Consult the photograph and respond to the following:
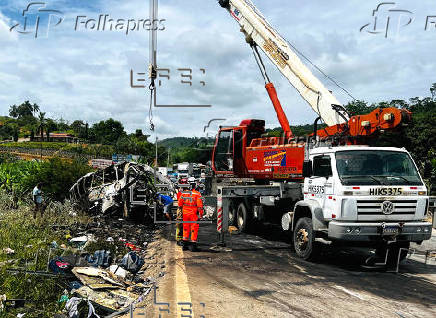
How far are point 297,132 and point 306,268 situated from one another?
19.0 ft

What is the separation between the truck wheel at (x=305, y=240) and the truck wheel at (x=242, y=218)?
4105 millimetres

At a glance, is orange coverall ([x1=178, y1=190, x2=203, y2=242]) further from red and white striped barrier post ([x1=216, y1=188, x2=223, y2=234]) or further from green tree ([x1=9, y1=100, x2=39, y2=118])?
green tree ([x1=9, y1=100, x2=39, y2=118])

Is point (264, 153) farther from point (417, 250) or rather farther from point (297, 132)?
point (417, 250)

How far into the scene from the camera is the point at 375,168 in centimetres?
817

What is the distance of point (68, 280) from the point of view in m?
7.34

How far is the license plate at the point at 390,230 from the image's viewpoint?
771 cm

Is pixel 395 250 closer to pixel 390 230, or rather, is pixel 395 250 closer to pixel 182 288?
pixel 390 230

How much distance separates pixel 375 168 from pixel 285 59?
618 centimetres

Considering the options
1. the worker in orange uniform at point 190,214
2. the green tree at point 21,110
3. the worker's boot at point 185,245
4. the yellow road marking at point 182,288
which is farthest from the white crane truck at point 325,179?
the green tree at point 21,110

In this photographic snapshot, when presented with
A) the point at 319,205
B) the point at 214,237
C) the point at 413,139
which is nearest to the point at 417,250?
the point at 319,205

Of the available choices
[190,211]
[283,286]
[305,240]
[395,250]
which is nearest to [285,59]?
[190,211]

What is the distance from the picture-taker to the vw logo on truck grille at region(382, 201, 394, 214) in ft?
25.4

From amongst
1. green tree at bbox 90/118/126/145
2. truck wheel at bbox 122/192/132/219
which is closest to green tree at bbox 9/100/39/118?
green tree at bbox 90/118/126/145

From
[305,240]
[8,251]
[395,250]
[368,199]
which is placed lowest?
[8,251]
